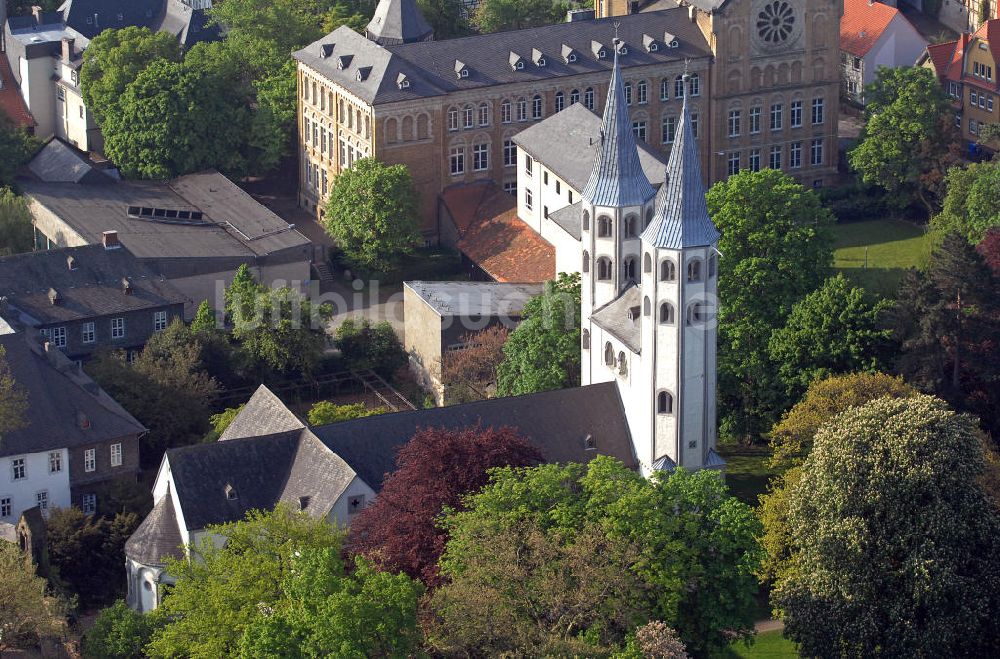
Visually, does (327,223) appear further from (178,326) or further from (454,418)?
(454,418)

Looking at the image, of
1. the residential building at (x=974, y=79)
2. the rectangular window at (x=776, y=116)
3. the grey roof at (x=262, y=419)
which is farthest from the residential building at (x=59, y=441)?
the residential building at (x=974, y=79)

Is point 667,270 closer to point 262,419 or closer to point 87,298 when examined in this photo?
point 262,419

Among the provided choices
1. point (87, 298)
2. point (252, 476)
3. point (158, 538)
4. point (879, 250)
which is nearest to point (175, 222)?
point (87, 298)

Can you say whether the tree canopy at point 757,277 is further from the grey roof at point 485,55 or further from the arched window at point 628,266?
the grey roof at point 485,55

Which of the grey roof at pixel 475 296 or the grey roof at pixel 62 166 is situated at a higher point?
the grey roof at pixel 62 166

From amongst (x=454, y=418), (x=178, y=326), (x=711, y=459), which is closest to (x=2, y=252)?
(x=178, y=326)

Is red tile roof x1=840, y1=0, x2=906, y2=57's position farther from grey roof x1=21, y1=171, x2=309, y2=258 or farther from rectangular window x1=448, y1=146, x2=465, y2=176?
grey roof x1=21, y1=171, x2=309, y2=258
